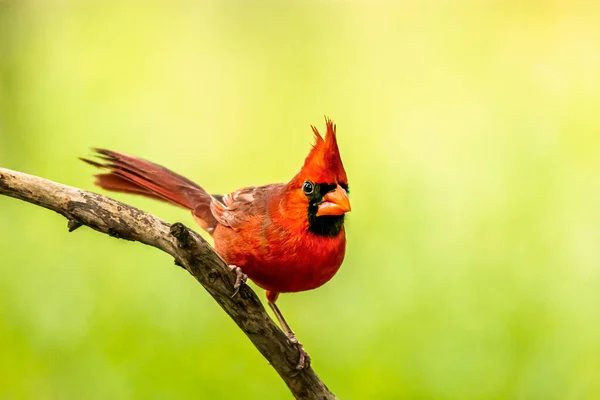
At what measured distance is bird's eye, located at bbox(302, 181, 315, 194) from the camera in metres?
2.03

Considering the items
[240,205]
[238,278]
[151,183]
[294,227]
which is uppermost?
[151,183]

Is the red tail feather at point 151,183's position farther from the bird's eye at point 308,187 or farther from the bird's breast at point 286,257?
the bird's eye at point 308,187

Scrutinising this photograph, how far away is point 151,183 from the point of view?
2305 mm

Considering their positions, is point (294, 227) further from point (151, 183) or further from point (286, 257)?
point (151, 183)

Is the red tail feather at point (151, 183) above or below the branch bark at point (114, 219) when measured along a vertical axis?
above

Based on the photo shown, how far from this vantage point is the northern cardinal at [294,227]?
6.59 ft

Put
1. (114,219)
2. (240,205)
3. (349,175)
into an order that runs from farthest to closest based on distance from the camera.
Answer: (349,175), (240,205), (114,219)

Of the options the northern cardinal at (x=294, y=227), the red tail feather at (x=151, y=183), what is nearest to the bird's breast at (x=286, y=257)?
the northern cardinal at (x=294, y=227)

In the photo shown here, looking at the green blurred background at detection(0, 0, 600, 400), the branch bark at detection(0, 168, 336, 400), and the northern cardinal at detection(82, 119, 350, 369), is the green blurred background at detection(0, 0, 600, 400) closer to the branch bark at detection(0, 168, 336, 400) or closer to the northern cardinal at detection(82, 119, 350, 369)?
the northern cardinal at detection(82, 119, 350, 369)

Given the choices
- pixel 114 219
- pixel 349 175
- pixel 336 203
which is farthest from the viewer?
pixel 349 175

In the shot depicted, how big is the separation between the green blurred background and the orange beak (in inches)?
45.9

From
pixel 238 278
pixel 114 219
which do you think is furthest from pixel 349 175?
pixel 114 219

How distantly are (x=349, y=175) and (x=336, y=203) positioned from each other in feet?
5.44

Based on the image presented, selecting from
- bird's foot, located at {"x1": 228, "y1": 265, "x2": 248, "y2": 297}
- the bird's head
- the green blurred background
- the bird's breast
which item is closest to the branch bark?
bird's foot, located at {"x1": 228, "y1": 265, "x2": 248, "y2": 297}
